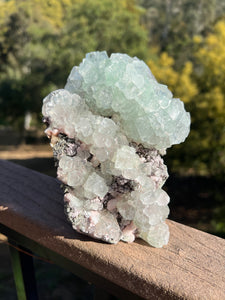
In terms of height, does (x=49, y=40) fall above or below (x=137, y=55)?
above

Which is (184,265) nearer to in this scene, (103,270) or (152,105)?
(103,270)

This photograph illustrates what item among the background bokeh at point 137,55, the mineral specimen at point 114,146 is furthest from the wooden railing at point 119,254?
the background bokeh at point 137,55

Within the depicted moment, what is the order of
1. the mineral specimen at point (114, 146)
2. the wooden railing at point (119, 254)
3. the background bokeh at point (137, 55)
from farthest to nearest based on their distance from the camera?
the background bokeh at point (137, 55) → the mineral specimen at point (114, 146) → the wooden railing at point (119, 254)

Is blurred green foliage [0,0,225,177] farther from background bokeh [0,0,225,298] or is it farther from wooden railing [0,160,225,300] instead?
wooden railing [0,160,225,300]

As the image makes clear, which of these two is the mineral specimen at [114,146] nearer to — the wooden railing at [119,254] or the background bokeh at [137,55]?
the wooden railing at [119,254]

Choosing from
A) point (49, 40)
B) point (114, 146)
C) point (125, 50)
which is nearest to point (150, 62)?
point (125, 50)

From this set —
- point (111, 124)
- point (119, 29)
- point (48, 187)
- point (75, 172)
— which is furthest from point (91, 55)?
point (119, 29)

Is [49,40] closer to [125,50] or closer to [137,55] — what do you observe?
[125,50]
